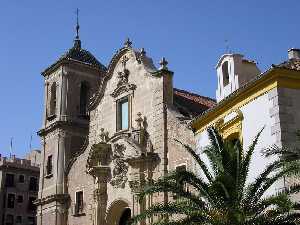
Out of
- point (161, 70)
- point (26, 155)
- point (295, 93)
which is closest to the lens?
point (295, 93)

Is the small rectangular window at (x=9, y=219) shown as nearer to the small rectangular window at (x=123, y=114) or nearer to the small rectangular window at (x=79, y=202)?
the small rectangular window at (x=79, y=202)

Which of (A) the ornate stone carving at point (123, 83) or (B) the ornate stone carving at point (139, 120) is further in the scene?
(A) the ornate stone carving at point (123, 83)

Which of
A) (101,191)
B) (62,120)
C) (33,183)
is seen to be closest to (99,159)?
(101,191)

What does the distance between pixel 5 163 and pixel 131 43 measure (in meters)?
32.7

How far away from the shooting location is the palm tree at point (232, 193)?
52.6 feet

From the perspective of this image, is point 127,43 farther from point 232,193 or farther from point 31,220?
point 31,220

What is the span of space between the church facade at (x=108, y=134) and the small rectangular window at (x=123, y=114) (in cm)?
5

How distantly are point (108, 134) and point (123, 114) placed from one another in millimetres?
1418

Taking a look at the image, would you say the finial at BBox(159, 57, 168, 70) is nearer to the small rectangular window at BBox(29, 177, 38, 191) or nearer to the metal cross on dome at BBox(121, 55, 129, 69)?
the metal cross on dome at BBox(121, 55, 129, 69)

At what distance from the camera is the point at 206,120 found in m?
24.8

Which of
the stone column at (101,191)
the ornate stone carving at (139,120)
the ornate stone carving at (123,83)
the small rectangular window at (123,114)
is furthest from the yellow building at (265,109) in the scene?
the stone column at (101,191)

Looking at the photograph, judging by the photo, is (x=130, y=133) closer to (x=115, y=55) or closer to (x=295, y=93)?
(x=115, y=55)

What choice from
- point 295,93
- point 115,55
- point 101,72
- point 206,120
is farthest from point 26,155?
point 295,93

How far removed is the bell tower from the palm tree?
1759 centimetres
